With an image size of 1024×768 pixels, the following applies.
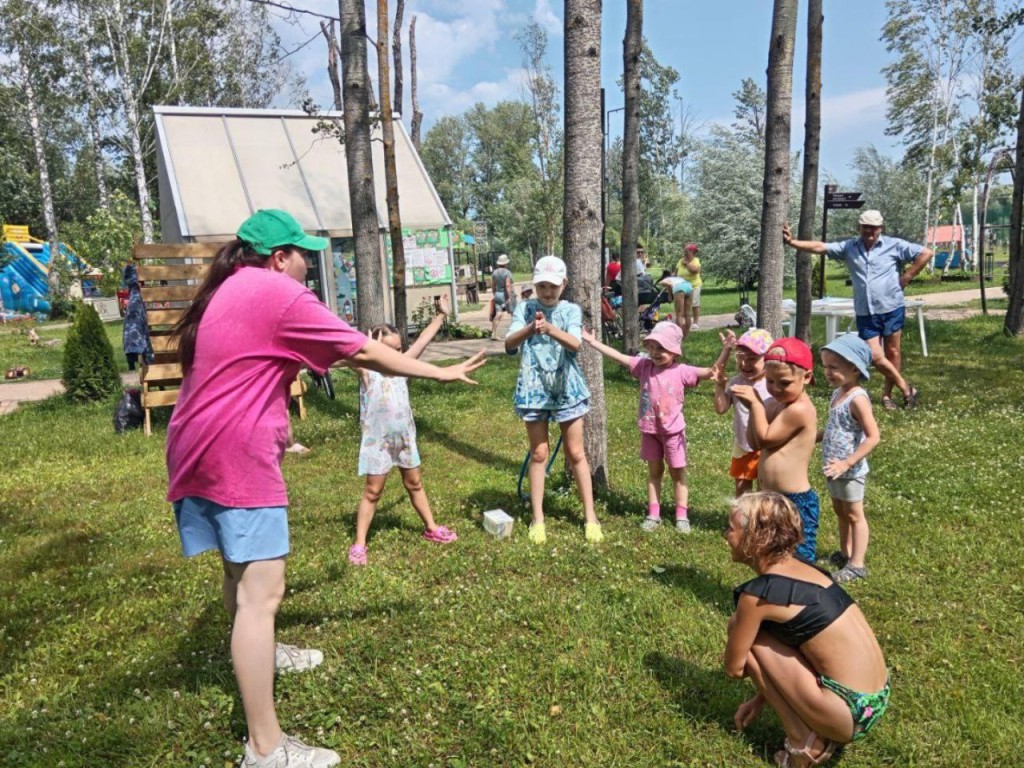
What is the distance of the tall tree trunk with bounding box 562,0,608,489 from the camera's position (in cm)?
513

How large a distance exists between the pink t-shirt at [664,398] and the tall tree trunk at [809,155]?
593 centimetres

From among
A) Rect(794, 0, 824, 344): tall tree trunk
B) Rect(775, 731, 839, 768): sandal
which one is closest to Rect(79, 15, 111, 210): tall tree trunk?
Rect(794, 0, 824, 344): tall tree trunk

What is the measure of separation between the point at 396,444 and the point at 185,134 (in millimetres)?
16027

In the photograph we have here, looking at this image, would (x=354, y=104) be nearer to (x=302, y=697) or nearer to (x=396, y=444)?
(x=396, y=444)

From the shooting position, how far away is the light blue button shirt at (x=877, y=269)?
7453mm

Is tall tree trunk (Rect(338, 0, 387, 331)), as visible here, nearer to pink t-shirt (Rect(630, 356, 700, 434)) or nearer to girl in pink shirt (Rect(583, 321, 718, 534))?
girl in pink shirt (Rect(583, 321, 718, 534))

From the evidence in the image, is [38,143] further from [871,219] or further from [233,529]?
[233,529]

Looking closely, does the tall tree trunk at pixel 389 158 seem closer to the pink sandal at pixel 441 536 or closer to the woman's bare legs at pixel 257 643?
the pink sandal at pixel 441 536

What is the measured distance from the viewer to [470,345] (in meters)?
15.7

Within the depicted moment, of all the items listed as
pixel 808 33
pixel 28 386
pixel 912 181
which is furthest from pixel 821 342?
pixel 912 181

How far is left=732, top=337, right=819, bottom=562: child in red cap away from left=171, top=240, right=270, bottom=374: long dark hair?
94.3 inches

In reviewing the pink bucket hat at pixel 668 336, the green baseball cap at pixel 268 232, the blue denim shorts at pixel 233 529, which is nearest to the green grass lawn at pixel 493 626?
the blue denim shorts at pixel 233 529

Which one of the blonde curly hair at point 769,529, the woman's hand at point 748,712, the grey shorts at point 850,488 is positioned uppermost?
the blonde curly hair at point 769,529

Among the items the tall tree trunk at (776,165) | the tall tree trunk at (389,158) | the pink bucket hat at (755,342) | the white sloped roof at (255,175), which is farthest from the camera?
the white sloped roof at (255,175)
